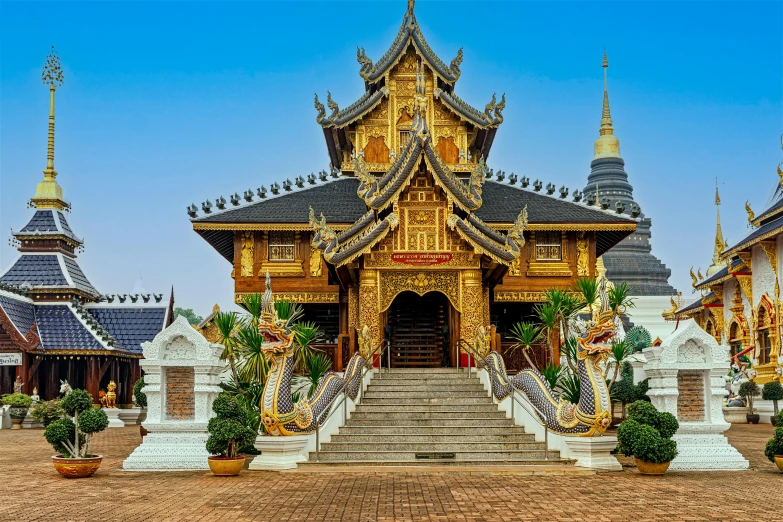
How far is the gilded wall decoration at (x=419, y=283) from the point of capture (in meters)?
19.6

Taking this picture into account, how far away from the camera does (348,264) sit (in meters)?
19.3

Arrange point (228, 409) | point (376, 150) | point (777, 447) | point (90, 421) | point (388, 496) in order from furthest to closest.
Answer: point (376, 150), point (777, 447), point (228, 409), point (90, 421), point (388, 496)

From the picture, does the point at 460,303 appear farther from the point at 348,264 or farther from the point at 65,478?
the point at 65,478

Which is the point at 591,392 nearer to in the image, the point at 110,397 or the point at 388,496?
the point at 388,496

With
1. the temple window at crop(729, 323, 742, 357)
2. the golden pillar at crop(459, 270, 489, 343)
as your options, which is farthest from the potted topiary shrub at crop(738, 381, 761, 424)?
the golden pillar at crop(459, 270, 489, 343)

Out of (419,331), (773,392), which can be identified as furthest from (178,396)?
(773,392)

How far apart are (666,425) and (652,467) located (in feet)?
2.20

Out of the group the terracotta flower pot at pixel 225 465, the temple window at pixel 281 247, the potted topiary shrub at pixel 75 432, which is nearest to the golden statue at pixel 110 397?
the temple window at pixel 281 247

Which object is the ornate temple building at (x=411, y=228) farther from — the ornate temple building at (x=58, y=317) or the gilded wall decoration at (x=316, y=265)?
the ornate temple building at (x=58, y=317)

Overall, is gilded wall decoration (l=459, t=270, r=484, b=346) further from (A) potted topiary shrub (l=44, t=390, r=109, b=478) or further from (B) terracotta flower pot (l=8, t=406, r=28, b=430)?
(B) terracotta flower pot (l=8, t=406, r=28, b=430)

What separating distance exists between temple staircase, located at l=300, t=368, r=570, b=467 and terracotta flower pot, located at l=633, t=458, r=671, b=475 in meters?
1.41

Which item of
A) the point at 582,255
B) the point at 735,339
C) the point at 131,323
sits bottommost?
the point at 735,339

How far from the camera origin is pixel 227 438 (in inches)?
503

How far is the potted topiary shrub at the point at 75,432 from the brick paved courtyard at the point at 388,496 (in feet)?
0.97
